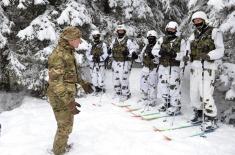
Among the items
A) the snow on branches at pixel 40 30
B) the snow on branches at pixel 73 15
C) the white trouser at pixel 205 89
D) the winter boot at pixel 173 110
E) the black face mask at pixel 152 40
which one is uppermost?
the snow on branches at pixel 73 15

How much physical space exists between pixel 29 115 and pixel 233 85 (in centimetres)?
512

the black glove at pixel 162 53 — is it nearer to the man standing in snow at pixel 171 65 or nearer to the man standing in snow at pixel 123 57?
the man standing in snow at pixel 171 65

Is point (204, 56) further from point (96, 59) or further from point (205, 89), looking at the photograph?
point (96, 59)

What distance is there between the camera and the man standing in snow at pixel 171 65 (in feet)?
31.0

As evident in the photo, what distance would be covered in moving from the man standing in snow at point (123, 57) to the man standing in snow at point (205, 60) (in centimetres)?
306

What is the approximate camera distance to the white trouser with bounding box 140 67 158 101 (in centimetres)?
1071

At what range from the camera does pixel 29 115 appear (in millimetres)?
10086

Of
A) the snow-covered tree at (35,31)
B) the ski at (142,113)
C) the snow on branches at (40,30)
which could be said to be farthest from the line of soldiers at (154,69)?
the snow on branches at (40,30)

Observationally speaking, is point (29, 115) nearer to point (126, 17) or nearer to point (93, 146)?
point (93, 146)

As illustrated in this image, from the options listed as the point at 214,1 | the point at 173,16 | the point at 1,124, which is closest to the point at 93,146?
the point at 1,124

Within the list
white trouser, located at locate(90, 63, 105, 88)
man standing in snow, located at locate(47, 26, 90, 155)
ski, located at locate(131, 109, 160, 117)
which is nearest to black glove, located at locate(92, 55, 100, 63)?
white trouser, located at locate(90, 63, 105, 88)

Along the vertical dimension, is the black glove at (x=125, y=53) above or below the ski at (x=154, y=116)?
above

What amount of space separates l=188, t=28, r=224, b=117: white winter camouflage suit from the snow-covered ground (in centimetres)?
66

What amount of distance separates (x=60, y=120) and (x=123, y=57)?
4.98 meters
